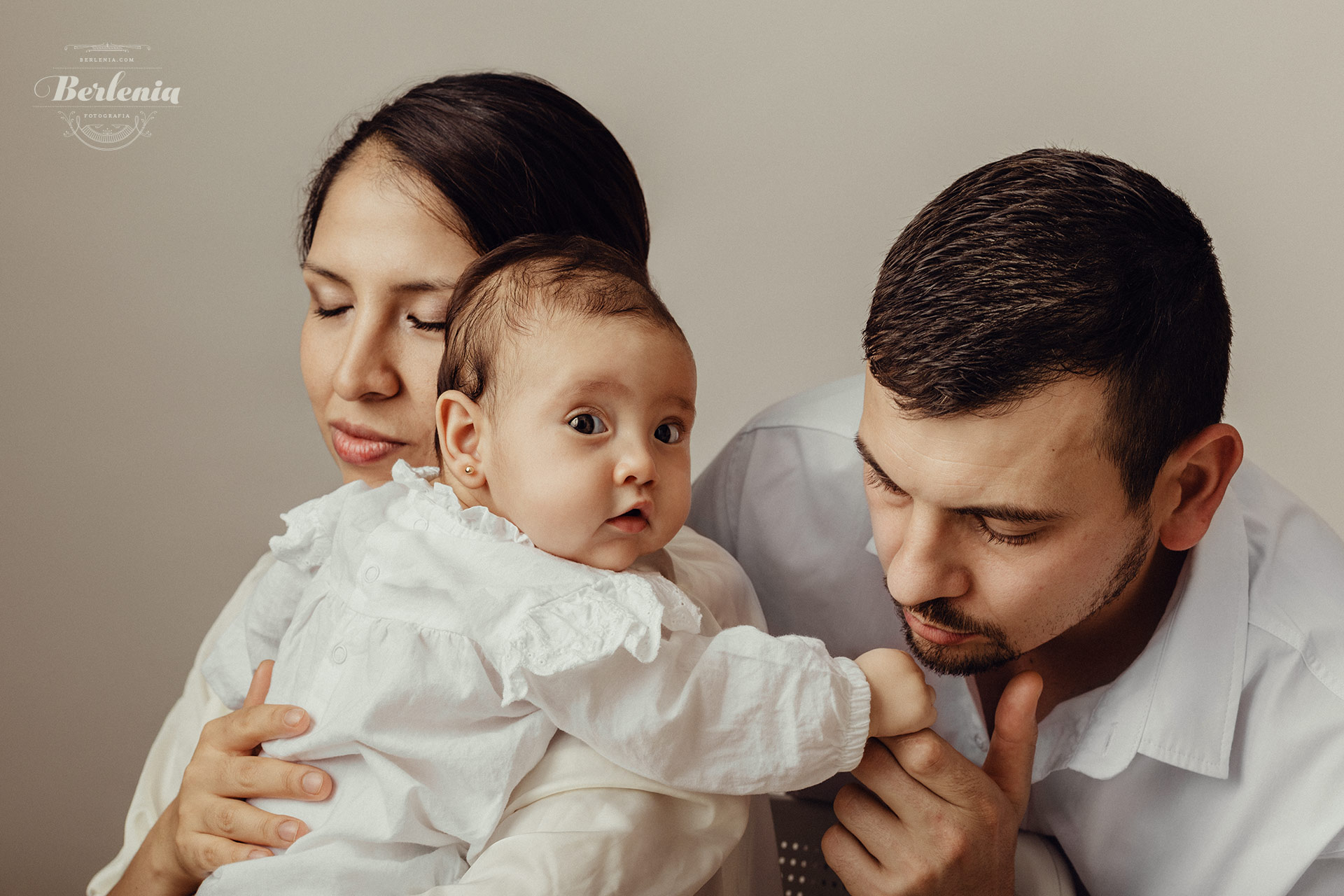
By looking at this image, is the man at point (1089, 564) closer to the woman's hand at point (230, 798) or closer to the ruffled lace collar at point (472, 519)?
the ruffled lace collar at point (472, 519)

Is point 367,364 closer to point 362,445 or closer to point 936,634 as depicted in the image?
point 362,445

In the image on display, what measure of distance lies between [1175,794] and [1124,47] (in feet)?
4.91

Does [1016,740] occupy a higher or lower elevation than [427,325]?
lower

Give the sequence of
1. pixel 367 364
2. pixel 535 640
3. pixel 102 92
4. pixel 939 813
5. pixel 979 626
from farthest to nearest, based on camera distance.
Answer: pixel 102 92 → pixel 367 364 → pixel 979 626 → pixel 939 813 → pixel 535 640

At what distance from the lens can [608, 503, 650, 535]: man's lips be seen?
1354 mm

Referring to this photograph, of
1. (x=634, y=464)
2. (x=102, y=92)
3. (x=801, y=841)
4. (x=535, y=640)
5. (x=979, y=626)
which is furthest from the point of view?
(x=102, y=92)

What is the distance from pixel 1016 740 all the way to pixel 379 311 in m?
1.08

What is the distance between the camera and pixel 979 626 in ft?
5.02

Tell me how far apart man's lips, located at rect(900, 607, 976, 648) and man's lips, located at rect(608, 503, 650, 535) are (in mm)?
430

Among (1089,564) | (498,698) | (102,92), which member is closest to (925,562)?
(1089,564)

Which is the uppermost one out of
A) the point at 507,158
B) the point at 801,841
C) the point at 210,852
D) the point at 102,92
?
the point at 102,92

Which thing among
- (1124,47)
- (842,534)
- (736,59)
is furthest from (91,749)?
(1124,47)

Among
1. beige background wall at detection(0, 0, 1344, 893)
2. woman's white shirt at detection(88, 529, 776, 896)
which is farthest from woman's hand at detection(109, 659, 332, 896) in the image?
beige background wall at detection(0, 0, 1344, 893)

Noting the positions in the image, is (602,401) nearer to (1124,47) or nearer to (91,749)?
(1124,47)
